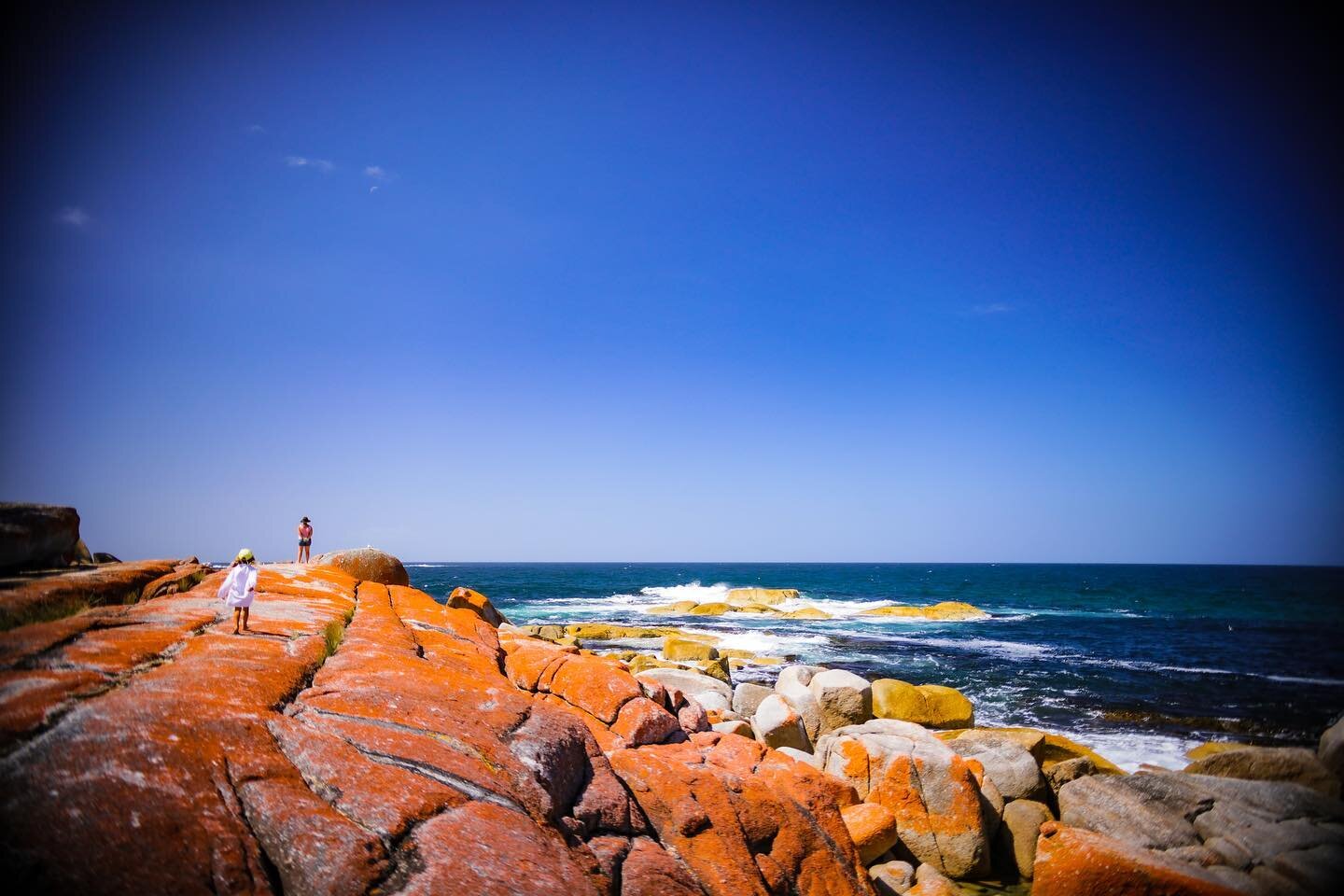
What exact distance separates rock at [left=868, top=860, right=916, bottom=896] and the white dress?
9328 millimetres

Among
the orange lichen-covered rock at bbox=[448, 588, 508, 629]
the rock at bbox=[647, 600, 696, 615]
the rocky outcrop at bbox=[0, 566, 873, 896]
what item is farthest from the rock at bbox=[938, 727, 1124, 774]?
the rock at bbox=[647, 600, 696, 615]

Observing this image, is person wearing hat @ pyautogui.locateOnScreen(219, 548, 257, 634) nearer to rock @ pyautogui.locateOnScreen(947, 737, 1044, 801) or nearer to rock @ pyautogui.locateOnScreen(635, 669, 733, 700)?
rock @ pyautogui.locateOnScreen(635, 669, 733, 700)

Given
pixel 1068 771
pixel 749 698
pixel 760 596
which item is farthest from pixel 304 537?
pixel 760 596

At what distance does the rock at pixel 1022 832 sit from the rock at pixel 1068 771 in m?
1.65

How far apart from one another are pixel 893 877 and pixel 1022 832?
355 cm

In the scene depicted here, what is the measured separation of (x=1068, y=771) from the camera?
39.4 feet

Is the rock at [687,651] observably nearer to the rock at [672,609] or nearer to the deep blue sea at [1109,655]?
the deep blue sea at [1109,655]

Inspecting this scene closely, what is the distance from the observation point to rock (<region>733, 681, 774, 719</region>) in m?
15.6

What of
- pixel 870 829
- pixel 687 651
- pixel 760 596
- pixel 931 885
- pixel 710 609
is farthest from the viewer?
pixel 760 596

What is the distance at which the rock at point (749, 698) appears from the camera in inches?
612

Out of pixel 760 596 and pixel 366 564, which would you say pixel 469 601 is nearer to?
pixel 366 564

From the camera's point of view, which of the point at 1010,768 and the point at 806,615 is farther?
the point at 806,615

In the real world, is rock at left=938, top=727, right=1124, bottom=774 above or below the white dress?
below

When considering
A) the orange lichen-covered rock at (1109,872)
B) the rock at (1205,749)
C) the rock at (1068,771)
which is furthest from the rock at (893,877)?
the rock at (1205,749)
